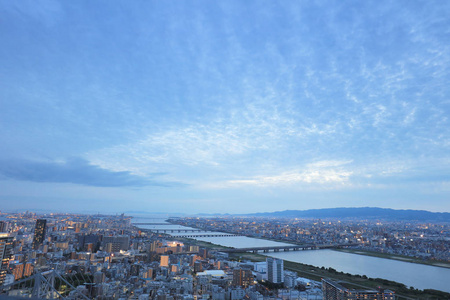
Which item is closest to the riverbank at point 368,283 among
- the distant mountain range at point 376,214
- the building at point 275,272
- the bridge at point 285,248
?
the building at point 275,272

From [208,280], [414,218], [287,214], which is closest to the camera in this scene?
[208,280]

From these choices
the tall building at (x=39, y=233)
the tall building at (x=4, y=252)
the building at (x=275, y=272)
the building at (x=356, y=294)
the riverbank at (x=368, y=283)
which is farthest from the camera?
the tall building at (x=39, y=233)

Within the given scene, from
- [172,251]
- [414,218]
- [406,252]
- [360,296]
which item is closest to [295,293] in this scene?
[360,296]

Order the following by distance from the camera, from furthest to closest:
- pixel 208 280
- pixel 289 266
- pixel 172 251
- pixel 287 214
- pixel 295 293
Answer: pixel 287 214, pixel 172 251, pixel 289 266, pixel 208 280, pixel 295 293

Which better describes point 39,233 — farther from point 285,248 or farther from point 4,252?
point 285,248

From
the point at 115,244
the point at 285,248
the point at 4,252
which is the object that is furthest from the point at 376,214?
the point at 4,252

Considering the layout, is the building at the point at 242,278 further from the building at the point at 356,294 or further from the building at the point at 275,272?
the building at the point at 356,294

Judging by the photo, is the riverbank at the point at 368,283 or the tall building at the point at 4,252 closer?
the riverbank at the point at 368,283

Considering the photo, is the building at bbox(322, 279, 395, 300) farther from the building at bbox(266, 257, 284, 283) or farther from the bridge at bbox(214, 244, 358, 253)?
the bridge at bbox(214, 244, 358, 253)

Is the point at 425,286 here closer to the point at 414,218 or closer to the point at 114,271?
the point at 114,271

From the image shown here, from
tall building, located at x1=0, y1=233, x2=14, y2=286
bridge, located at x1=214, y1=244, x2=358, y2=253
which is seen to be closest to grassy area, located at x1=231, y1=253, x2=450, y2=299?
bridge, located at x1=214, y1=244, x2=358, y2=253

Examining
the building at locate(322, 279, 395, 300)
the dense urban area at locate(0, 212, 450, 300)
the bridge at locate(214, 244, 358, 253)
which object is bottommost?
the bridge at locate(214, 244, 358, 253)
